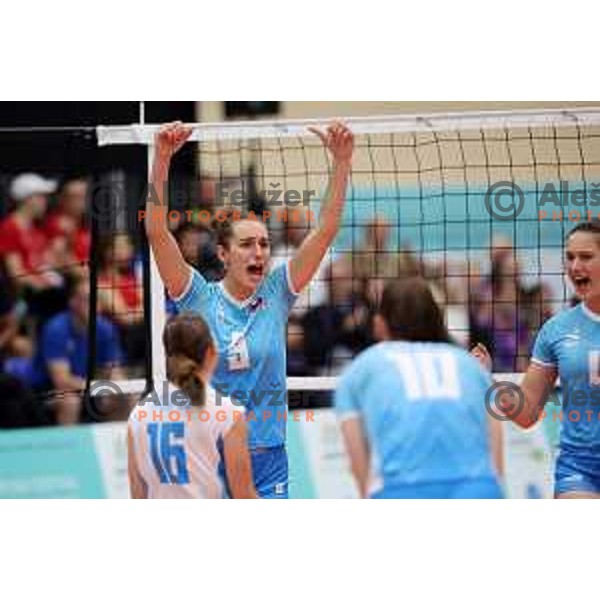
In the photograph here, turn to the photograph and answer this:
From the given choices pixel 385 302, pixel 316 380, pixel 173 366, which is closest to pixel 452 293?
pixel 385 302

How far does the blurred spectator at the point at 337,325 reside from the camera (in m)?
4.83

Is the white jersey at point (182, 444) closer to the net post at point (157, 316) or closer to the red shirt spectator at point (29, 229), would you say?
the net post at point (157, 316)

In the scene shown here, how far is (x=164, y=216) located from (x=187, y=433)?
30.8 inches

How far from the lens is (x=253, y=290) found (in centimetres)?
483

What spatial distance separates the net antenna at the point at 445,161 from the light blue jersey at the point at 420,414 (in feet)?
1.42

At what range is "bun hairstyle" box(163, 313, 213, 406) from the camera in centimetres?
478

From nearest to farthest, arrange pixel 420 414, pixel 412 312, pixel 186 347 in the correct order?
1. pixel 420 414
2. pixel 412 312
3. pixel 186 347

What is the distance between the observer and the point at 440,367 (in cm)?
443

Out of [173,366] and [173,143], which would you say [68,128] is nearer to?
[173,143]

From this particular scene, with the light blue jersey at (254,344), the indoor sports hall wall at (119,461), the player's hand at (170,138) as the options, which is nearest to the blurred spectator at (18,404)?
the indoor sports hall wall at (119,461)

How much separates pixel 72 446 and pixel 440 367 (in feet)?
4.70

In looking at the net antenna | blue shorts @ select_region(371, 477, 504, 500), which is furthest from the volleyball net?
blue shorts @ select_region(371, 477, 504, 500)

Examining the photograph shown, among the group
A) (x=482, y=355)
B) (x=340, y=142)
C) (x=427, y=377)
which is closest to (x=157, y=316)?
(x=340, y=142)

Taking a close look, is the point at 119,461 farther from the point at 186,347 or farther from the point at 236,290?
the point at 236,290
